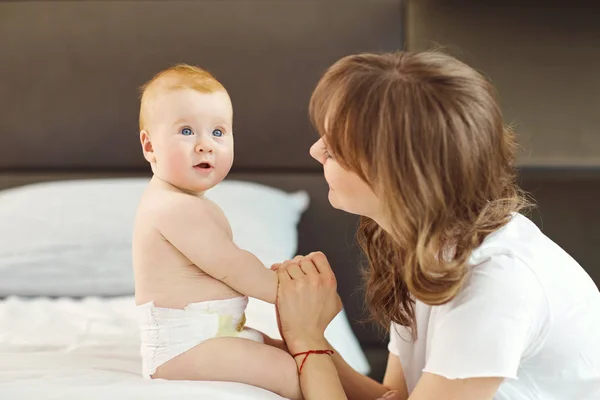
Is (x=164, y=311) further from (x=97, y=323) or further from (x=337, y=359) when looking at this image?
(x=97, y=323)

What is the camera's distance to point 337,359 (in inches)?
47.9

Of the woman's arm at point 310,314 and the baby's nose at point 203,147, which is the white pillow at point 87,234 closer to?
the woman's arm at point 310,314

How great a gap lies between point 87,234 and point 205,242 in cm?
95

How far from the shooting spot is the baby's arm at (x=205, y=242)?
1006mm

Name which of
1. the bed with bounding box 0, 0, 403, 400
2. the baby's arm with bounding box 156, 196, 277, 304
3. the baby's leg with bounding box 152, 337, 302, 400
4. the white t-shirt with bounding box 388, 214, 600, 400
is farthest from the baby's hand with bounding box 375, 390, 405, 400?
the bed with bounding box 0, 0, 403, 400

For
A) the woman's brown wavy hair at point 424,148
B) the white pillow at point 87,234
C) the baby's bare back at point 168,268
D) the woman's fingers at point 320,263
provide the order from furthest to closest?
the white pillow at point 87,234 → the woman's fingers at point 320,263 → the baby's bare back at point 168,268 → the woman's brown wavy hair at point 424,148

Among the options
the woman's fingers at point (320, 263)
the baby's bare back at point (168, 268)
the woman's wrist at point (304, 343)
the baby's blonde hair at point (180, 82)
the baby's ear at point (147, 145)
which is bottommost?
the woman's wrist at point (304, 343)

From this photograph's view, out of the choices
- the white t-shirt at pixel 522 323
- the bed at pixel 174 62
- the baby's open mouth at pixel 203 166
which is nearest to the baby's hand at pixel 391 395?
the white t-shirt at pixel 522 323

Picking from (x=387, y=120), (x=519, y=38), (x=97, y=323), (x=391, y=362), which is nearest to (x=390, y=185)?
(x=387, y=120)

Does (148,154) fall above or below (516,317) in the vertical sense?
above

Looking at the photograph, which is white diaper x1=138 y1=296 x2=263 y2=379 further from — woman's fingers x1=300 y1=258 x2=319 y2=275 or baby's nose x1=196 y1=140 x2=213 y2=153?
baby's nose x1=196 y1=140 x2=213 y2=153

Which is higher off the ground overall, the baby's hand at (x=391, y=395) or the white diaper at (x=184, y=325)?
the white diaper at (x=184, y=325)

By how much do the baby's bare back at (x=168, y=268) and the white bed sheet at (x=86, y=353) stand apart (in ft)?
0.39

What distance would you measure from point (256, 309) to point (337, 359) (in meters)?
0.39
